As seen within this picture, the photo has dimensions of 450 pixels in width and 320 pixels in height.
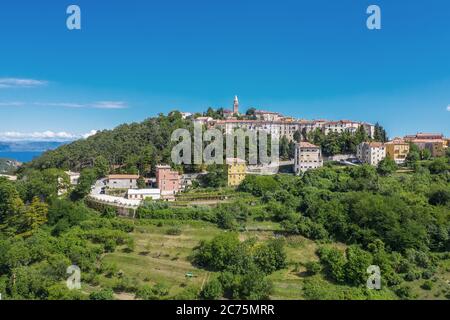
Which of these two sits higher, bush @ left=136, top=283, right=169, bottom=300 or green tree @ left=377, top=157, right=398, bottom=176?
green tree @ left=377, top=157, right=398, bottom=176

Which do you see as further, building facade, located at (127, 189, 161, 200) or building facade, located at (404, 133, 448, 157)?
building facade, located at (404, 133, 448, 157)

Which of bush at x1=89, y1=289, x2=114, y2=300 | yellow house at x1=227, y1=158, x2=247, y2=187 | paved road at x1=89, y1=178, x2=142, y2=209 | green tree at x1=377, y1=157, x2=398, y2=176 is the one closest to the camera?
bush at x1=89, y1=289, x2=114, y2=300

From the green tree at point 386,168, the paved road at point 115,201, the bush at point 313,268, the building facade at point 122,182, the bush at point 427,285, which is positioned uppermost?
the green tree at point 386,168

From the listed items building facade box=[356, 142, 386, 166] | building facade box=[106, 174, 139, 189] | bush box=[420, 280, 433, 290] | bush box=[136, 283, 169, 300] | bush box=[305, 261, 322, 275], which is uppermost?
building facade box=[356, 142, 386, 166]

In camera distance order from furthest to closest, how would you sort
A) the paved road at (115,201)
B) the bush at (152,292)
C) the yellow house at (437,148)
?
the yellow house at (437,148), the paved road at (115,201), the bush at (152,292)

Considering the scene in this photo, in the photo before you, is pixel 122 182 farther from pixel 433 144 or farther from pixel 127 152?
pixel 433 144

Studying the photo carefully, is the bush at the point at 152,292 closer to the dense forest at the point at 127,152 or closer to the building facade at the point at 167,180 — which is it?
the building facade at the point at 167,180

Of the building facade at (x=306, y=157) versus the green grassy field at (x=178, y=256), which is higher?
the building facade at (x=306, y=157)

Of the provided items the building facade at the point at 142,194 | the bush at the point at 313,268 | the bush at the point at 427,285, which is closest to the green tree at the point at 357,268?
the bush at the point at 313,268

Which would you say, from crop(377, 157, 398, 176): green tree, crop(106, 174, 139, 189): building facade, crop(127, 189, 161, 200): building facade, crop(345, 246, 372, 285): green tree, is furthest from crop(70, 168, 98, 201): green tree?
crop(377, 157, 398, 176): green tree

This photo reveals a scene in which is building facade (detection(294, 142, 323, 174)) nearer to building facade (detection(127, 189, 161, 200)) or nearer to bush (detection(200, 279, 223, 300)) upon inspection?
building facade (detection(127, 189, 161, 200))
